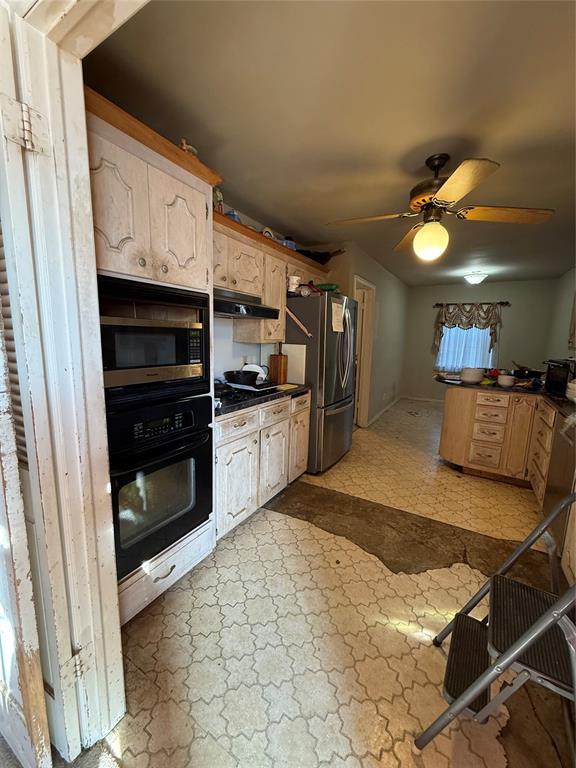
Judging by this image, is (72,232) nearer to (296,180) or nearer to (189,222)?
(189,222)

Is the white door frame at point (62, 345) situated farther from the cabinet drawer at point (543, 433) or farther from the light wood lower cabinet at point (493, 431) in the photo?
the light wood lower cabinet at point (493, 431)

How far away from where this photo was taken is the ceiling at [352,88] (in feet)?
3.59

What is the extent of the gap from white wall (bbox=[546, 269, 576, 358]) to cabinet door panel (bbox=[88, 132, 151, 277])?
18.1 feet

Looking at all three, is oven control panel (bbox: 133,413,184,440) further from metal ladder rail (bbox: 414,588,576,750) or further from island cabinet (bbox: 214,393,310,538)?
metal ladder rail (bbox: 414,588,576,750)

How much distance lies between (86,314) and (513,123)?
2.24 meters

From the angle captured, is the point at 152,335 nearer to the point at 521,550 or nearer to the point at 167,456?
the point at 167,456

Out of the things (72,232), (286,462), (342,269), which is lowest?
(286,462)

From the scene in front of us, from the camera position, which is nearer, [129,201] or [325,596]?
[129,201]

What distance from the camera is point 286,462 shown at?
103 inches

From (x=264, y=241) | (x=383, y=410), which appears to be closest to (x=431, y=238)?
(x=264, y=241)

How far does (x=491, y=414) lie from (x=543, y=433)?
48cm

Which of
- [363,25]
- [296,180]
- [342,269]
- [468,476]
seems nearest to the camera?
[363,25]

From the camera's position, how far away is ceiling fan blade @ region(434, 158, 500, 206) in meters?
1.43

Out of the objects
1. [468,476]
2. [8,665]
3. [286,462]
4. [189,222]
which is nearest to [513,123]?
[189,222]
